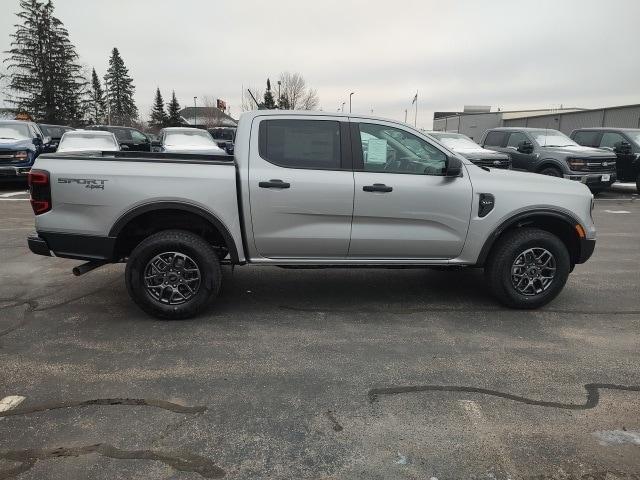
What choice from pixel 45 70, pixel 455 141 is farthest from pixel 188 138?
pixel 45 70

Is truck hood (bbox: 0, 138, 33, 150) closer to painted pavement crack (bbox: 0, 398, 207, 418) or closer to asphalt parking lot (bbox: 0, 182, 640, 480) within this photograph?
asphalt parking lot (bbox: 0, 182, 640, 480)

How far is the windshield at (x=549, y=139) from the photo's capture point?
45.6 feet

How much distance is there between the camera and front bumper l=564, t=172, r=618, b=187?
12820 millimetres

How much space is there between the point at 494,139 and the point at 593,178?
343 cm

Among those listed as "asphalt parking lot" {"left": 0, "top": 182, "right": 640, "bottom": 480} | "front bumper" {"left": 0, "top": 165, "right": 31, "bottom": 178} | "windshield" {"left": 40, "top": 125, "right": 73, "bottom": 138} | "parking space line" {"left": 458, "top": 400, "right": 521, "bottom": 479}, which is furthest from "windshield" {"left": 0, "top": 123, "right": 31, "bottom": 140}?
"parking space line" {"left": 458, "top": 400, "right": 521, "bottom": 479}

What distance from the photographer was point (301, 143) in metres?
4.57

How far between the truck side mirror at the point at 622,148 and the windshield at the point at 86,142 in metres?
14.1

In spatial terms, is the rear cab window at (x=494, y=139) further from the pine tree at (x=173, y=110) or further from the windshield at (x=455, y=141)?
the pine tree at (x=173, y=110)

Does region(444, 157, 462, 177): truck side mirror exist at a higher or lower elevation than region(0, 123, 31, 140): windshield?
lower

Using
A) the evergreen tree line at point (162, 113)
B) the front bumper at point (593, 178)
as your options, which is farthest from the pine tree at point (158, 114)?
the front bumper at point (593, 178)

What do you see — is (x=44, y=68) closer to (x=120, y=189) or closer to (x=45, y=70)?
(x=45, y=70)

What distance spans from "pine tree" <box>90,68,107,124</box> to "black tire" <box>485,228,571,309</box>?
62042mm

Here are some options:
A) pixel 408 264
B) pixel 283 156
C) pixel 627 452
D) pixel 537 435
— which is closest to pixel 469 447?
pixel 537 435

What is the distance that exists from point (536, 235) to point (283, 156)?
8.28ft
